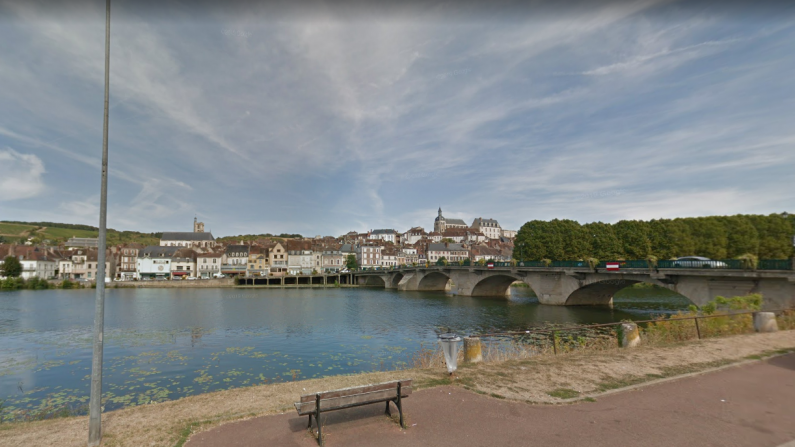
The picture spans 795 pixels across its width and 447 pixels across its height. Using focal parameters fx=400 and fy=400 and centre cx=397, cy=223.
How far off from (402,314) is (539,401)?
36694 mm

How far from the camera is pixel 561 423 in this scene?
7320 mm

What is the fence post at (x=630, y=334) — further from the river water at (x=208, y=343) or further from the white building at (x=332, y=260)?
the white building at (x=332, y=260)

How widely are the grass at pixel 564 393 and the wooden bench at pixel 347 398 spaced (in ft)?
11.8

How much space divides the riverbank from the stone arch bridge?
14.1 meters

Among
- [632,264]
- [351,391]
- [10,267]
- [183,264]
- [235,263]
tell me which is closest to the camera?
[351,391]

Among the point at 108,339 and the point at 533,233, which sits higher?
the point at 533,233

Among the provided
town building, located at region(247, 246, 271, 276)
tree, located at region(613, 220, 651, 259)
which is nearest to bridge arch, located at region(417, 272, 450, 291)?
tree, located at region(613, 220, 651, 259)

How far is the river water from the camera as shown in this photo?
16.5 meters

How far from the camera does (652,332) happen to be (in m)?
17.3

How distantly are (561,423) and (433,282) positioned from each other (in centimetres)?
7927

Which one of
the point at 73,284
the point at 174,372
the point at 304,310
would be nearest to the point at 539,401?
the point at 174,372

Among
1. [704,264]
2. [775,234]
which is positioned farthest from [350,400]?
[775,234]

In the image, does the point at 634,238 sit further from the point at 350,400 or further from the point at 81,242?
the point at 81,242

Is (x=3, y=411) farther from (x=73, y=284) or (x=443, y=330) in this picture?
(x=73, y=284)
